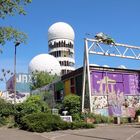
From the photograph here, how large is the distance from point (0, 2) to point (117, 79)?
3141 cm

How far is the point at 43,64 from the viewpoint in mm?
88625

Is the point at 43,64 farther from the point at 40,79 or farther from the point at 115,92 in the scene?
the point at 115,92

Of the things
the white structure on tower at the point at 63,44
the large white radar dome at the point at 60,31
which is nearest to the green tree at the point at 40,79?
the large white radar dome at the point at 60,31

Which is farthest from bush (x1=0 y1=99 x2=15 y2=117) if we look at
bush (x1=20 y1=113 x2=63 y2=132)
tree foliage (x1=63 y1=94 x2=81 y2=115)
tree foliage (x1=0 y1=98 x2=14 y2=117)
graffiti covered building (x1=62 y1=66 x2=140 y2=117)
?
bush (x1=20 y1=113 x2=63 y2=132)

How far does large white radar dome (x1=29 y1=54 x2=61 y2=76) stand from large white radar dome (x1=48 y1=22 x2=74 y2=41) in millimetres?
11237

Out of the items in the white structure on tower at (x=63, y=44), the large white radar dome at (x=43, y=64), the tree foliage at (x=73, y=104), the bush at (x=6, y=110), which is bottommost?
the bush at (x=6, y=110)

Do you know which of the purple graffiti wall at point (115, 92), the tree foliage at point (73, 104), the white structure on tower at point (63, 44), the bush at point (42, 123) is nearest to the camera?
the bush at point (42, 123)

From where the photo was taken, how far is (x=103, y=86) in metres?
42.1

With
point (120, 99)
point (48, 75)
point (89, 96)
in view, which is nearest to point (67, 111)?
point (89, 96)

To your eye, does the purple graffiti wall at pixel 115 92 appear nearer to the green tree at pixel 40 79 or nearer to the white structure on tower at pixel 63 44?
the green tree at pixel 40 79

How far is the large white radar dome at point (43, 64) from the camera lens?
8869 cm

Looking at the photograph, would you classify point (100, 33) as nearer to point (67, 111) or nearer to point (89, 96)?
point (89, 96)

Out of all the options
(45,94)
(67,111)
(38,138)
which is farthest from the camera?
(45,94)

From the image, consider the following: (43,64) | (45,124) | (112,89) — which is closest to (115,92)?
(112,89)
